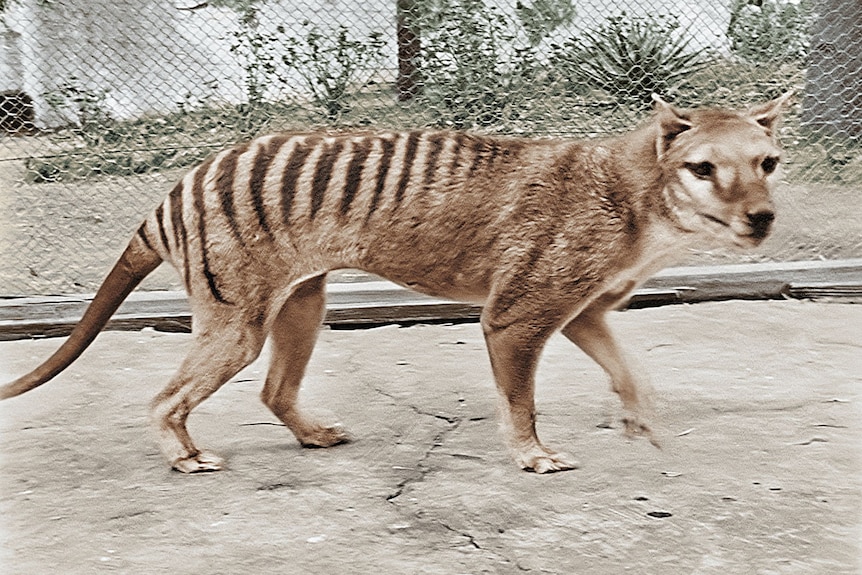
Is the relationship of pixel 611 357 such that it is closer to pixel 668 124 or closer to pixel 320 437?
pixel 668 124

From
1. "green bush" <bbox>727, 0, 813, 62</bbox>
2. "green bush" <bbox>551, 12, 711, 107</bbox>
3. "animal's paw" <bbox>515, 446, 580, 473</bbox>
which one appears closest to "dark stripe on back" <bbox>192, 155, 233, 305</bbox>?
"animal's paw" <bbox>515, 446, 580, 473</bbox>

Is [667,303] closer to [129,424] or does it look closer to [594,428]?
[594,428]

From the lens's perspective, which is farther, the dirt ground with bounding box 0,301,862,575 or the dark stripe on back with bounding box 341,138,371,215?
the dark stripe on back with bounding box 341,138,371,215

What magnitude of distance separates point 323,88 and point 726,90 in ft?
7.98

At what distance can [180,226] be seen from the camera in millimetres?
3908

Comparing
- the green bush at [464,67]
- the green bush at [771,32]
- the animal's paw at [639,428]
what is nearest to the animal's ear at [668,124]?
the animal's paw at [639,428]

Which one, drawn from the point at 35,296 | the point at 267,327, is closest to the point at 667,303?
the point at 267,327

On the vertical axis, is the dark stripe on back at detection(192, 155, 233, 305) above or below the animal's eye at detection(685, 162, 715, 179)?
below

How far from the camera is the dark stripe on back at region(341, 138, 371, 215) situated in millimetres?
3893

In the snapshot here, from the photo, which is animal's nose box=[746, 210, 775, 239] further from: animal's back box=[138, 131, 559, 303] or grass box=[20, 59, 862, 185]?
grass box=[20, 59, 862, 185]

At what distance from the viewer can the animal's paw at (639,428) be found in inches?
165

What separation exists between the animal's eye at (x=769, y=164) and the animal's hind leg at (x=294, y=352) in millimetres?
1561

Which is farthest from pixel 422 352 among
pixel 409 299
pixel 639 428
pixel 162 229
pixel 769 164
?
pixel 769 164

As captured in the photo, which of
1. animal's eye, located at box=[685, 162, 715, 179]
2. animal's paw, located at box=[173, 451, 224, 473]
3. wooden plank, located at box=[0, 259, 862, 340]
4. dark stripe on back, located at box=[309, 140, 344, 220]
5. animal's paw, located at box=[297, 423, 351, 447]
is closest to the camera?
animal's eye, located at box=[685, 162, 715, 179]
